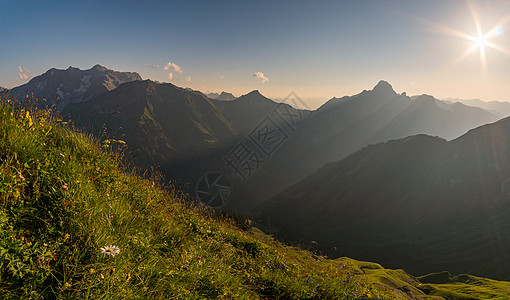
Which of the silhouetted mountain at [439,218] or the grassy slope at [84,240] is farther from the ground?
the grassy slope at [84,240]

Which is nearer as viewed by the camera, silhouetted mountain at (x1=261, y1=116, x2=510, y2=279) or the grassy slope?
the grassy slope

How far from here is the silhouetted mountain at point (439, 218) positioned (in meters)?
125

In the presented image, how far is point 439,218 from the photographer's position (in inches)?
6245

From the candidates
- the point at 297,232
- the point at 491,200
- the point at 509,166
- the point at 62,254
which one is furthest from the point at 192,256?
the point at 509,166

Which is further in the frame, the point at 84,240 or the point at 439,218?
the point at 439,218

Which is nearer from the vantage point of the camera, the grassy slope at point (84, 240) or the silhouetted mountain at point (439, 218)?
the grassy slope at point (84, 240)

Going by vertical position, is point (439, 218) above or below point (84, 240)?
below

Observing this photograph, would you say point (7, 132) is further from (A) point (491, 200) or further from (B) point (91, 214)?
(A) point (491, 200)

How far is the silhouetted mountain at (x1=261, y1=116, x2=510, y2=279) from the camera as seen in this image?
125 m

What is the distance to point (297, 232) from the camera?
165750mm

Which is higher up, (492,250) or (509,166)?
(509,166)

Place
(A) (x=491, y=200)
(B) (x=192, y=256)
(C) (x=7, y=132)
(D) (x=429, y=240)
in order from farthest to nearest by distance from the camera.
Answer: (A) (x=491, y=200) < (D) (x=429, y=240) < (B) (x=192, y=256) < (C) (x=7, y=132)

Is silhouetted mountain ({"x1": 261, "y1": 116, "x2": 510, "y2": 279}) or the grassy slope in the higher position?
the grassy slope

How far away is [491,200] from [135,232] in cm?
22834
